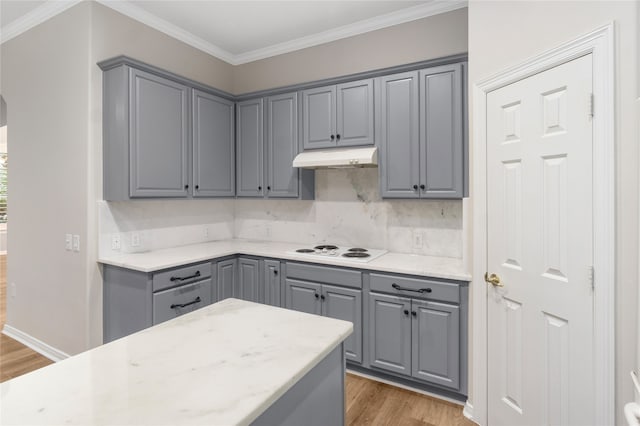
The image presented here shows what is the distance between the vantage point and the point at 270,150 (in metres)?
3.49

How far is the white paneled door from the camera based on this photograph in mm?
1629

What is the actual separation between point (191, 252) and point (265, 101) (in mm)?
1621

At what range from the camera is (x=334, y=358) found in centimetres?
123

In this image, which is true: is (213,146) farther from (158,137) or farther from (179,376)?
(179,376)

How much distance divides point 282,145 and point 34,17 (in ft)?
7.76

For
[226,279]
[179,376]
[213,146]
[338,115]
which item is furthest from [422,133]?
[179,376]

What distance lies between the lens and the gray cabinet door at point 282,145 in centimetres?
335

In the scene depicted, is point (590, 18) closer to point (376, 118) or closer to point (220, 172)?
point (376, 118)

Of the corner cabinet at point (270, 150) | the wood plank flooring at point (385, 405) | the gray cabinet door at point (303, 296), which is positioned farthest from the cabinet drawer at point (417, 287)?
the corner cabinet at point (270, 150)

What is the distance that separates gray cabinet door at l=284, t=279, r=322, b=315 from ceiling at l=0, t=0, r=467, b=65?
2344 mm

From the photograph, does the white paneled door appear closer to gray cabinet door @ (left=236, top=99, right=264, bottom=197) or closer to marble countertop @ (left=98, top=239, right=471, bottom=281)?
marble countertop @ (left=98, top=239, right=471, bottom=281)

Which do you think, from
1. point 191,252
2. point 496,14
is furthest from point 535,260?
point 191,252

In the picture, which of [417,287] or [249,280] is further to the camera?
[249,280]

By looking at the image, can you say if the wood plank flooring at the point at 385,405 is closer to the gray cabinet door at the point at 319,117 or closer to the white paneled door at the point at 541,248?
the white paneled door at the point at 541,248
